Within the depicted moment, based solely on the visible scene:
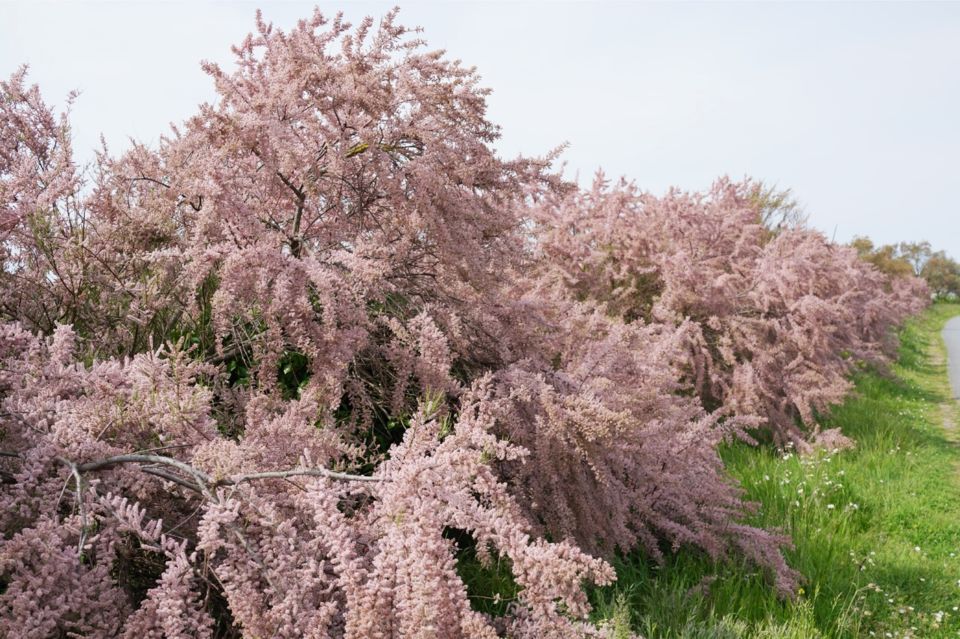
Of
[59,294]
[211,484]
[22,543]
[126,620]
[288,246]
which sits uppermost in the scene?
[288,246]

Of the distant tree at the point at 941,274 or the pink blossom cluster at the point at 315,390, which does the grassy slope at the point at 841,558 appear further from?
the distant tree at the point at 941,274

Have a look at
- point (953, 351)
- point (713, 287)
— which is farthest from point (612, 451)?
point (953, 351)

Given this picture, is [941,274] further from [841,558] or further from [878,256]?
[841,558]

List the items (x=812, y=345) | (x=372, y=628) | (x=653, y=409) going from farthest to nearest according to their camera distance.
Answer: (x=812, y=345) → (x=653, y=409) → (x=372, y=628)

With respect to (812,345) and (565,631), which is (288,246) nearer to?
(565,631)

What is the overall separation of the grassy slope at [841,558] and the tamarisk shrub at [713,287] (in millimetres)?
702

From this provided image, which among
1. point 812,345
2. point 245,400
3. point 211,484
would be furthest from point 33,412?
point 812,345

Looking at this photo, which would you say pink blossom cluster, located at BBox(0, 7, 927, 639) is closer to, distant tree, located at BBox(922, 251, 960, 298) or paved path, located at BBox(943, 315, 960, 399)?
paved path, located at BBox(943, 315, 960, 399)

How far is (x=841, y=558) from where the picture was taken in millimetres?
5035

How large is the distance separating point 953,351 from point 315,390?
22.7 metres

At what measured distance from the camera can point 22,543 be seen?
7.19 feet

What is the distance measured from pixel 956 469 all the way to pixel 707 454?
5463 millimetres

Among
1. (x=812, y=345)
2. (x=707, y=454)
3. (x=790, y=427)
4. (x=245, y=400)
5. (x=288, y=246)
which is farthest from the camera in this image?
(x=812, y=345)

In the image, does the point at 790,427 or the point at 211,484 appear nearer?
the point at 211,484
